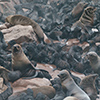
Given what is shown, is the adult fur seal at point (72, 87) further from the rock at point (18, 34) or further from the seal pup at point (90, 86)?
the rock at point (18, 34)

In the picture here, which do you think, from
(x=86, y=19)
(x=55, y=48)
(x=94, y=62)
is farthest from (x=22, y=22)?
(x=94, y=62)

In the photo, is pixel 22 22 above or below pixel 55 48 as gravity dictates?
above

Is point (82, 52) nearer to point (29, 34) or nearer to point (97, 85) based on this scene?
point (29, 34)

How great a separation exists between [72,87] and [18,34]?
4195 millimetres

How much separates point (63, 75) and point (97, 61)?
2.05m

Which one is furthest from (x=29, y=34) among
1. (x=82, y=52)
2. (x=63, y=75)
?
(x=63, y=75)

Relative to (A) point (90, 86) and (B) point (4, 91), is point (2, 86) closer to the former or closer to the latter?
(B) point (4, 91)

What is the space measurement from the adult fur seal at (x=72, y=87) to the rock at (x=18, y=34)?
3474mm

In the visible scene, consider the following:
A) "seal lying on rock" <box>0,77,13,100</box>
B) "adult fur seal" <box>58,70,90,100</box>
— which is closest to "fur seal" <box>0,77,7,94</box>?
"seal lying on rock" <box>0,77,13,100</box>

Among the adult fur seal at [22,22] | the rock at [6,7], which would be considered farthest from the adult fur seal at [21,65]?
the rock at [6,7]

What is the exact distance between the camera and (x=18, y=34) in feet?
30.5

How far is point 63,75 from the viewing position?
238 inches

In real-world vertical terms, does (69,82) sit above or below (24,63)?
below

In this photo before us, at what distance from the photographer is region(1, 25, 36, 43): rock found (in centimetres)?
906
